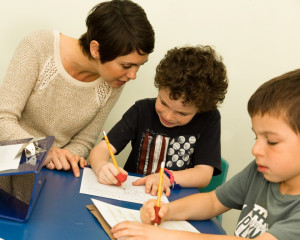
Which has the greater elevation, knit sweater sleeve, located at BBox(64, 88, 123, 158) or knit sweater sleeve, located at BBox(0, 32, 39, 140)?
knit sweater sleeve, located at BBox(0, 32, 39, 140)

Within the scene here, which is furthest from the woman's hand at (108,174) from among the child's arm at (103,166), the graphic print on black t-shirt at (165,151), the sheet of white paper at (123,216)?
the graphic print on black t-shirt at (165,151)

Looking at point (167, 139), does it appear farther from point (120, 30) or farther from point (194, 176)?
point (120, 30)

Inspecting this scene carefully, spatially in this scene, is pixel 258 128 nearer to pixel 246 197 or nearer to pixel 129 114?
pixel 246 197

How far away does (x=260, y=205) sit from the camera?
961 millimetres

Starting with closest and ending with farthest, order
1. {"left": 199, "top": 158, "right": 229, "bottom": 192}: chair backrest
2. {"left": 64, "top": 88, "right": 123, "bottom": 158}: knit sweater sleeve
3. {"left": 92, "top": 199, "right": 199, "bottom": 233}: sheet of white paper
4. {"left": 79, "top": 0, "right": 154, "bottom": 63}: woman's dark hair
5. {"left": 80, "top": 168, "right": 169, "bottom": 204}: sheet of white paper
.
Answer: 1. {"left": 92, "top": 199, "right": 199, "bottom": 233}: sheet of white paper
2. {"left": 80, "top": 168, "right": 169, "bottom": 204}: sheet of white paper
3. {"left": 79, "top": 0, "right": 154, "bottom": 63}: woman's dark hair
4. {"left": 199, "top": 158, "right": 229, "bottom": 192}: chair backrest
5. {"left": 64, "top": 88, "right": 123, "bottom": 158}: knit sweater sleeve

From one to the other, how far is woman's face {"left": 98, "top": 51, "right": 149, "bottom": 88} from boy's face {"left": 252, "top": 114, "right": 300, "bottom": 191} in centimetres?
59

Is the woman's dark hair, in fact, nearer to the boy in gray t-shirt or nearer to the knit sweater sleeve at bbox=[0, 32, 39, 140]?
the knit sweater sleeve at bbox=[0, 32, 39, 140]

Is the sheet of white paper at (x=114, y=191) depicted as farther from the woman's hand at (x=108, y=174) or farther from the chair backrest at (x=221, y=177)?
the chair backrest at (x=221, y=177)

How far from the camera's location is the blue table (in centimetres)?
80

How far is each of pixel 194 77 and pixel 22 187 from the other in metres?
0.66

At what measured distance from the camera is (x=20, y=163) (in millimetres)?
847

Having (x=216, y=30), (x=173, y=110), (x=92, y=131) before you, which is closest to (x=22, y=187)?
(x=173, y=110)

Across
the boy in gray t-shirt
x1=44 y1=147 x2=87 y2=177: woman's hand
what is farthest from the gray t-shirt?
x1=44 y1=147 x2=87 y2=177: woman's hand

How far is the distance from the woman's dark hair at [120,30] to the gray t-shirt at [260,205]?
1.87 ft
